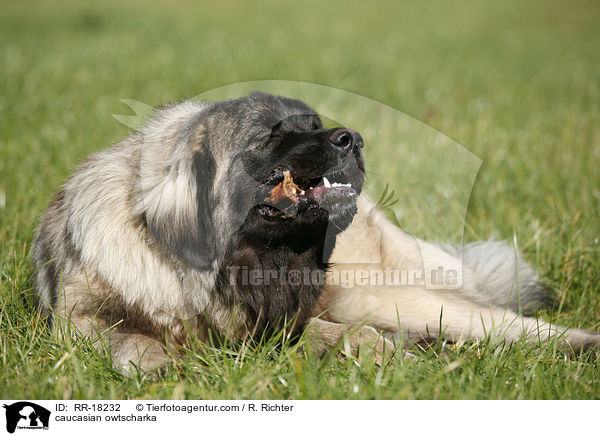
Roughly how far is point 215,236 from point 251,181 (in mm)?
262

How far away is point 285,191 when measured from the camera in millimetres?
1966

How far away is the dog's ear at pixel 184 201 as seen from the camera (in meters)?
2.01

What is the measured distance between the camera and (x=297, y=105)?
2193mm

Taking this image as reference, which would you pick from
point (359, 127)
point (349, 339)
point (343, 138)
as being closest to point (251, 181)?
point (343, 138)

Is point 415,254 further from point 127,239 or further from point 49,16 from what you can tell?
point 49,16

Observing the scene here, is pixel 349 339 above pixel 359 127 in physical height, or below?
below

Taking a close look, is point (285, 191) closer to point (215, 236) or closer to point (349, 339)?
point (215, 236)
